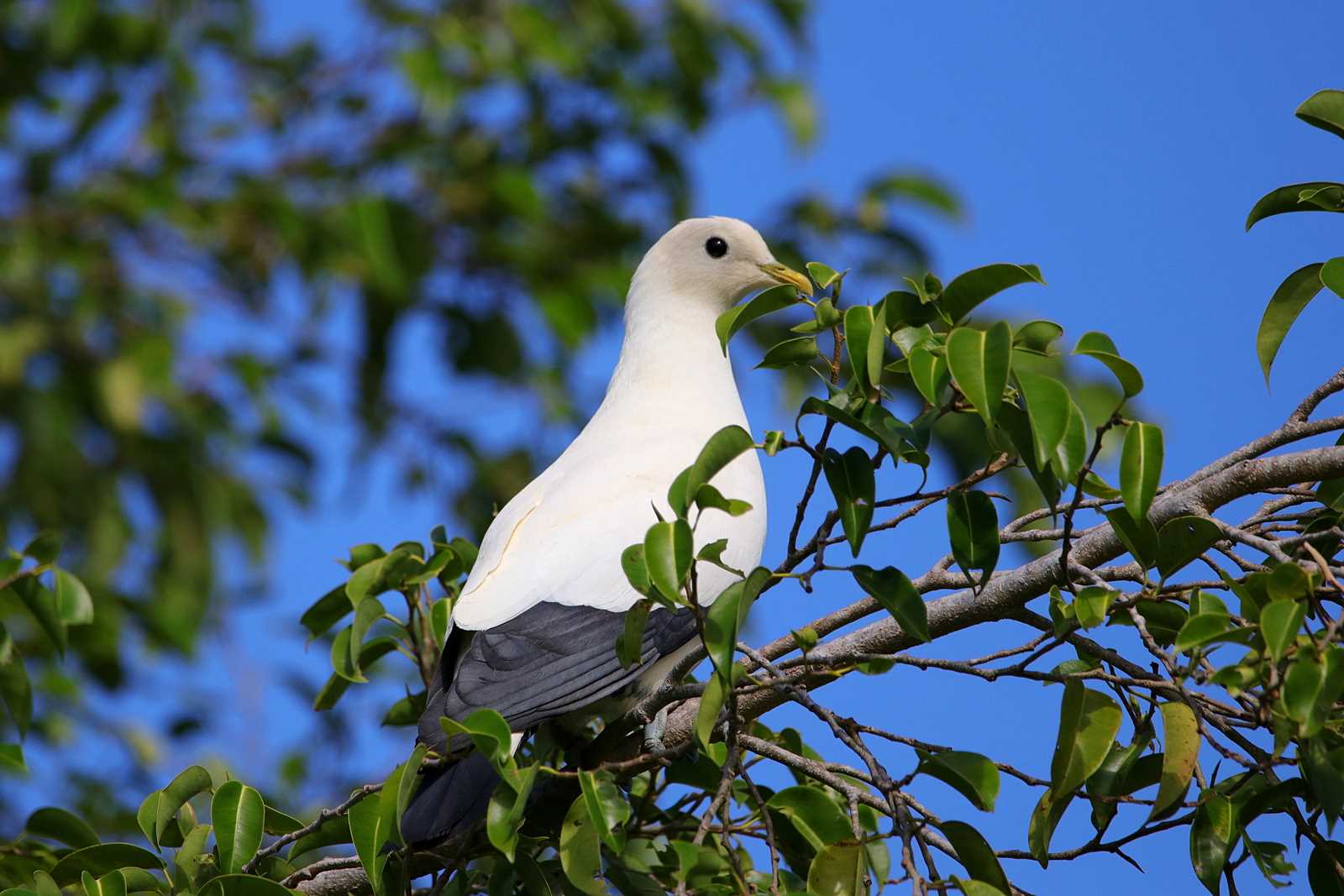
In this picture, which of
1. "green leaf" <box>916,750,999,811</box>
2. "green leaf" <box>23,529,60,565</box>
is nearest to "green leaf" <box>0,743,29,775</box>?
"green leaf" <box>23,529,60,565</box>

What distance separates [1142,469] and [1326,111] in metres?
0.56

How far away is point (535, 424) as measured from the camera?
5633mm

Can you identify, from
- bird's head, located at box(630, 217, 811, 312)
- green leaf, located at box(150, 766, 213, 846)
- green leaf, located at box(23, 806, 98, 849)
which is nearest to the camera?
green leaf, located at box(150, 766, 213, 846)

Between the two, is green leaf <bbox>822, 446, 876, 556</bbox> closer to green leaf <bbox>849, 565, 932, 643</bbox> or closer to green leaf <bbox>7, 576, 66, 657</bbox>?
green leaf <bbox>849, 565, 932, 643</bbox>

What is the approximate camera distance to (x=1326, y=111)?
5.82 feet

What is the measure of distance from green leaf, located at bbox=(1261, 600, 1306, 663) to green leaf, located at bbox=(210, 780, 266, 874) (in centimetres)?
129

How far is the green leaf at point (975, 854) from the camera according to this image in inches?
68.6

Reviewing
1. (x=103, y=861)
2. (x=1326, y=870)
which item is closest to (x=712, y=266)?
(x=103, y=861)

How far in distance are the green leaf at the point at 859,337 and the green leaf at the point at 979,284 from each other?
0.09 meters

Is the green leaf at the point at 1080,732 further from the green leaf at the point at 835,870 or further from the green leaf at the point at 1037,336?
the green leaf at the point at 1037,336

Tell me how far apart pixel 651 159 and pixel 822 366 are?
3.94m

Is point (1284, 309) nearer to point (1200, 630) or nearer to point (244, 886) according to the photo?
point (1200, 630)

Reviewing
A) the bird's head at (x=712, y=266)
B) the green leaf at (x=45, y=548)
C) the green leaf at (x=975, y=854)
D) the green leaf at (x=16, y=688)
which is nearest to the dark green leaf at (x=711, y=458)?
the green leaf at (x=975, y=854)

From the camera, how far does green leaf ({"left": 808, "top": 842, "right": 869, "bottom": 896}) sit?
1.73 meters
